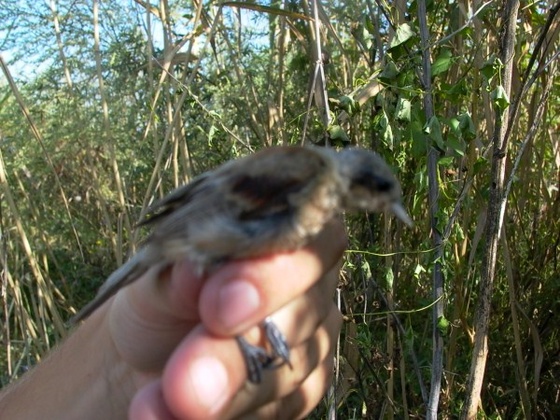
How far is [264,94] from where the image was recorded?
3.31 metres

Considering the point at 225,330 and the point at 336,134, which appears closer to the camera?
the point at 225,330

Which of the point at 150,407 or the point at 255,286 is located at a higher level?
the point at 255,286

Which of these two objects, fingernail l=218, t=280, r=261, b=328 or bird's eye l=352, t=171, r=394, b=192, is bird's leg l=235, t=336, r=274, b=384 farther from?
bird's eye l=352, t=171, r=394, b=192

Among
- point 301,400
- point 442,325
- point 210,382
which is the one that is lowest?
point 442,325

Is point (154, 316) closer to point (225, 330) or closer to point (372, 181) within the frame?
point (225, 330)

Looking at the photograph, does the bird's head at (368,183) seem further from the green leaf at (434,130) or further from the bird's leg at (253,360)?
the bird's leg at (253,360)

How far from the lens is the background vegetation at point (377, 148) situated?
187 centimetres

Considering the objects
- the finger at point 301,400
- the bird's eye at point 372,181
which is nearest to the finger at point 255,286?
the finger at point 301,400

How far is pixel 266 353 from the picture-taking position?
49.3 inches

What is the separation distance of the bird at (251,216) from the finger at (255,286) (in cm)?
4

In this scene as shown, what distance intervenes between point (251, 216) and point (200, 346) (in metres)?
0.32

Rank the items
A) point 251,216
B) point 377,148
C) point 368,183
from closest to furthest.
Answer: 1. point 251,216
2. point 368,183
3. point 377,148

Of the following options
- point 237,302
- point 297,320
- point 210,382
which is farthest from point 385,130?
point 210,382

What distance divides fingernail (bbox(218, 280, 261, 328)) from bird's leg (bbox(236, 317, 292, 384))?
0.08m
